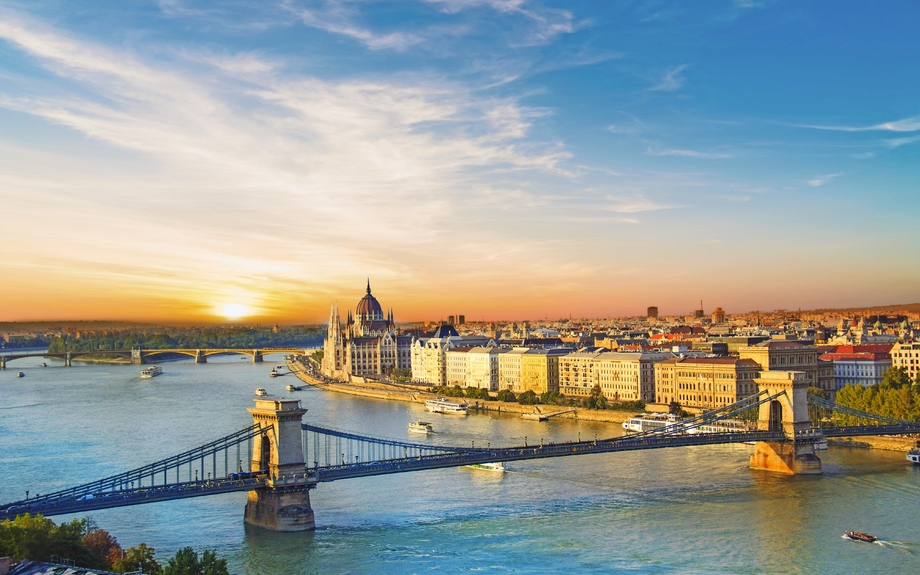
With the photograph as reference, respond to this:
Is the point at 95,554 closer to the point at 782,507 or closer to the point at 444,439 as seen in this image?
the point at 782,507

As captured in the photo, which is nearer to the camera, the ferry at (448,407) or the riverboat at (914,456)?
the riverboat at (914,456)

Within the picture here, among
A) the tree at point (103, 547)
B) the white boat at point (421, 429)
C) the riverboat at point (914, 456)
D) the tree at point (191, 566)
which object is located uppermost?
the tree at point (191, 566)

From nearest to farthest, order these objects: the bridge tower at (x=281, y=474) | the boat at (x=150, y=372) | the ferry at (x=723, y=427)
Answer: the bridge tower at (x=281, y=474) → the ferry at (x=723, y=427) → the boat at (x=150, y=372)

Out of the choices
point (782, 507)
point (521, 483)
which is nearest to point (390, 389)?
point (521, 483)

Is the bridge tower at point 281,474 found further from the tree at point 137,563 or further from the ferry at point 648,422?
the ferry at point 648,422

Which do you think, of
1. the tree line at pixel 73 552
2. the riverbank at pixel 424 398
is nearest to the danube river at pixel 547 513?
the tree line at pixel 73 552

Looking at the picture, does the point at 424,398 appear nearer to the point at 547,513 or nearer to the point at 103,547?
the point at 547,513

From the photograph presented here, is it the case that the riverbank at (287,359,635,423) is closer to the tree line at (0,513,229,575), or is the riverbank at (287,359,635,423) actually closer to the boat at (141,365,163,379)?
the boat at (141,365,163,379)

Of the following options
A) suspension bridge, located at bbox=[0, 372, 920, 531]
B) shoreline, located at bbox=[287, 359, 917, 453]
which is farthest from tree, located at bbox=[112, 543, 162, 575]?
shoreline, located at bbox=[287, 359, 917, 453]
